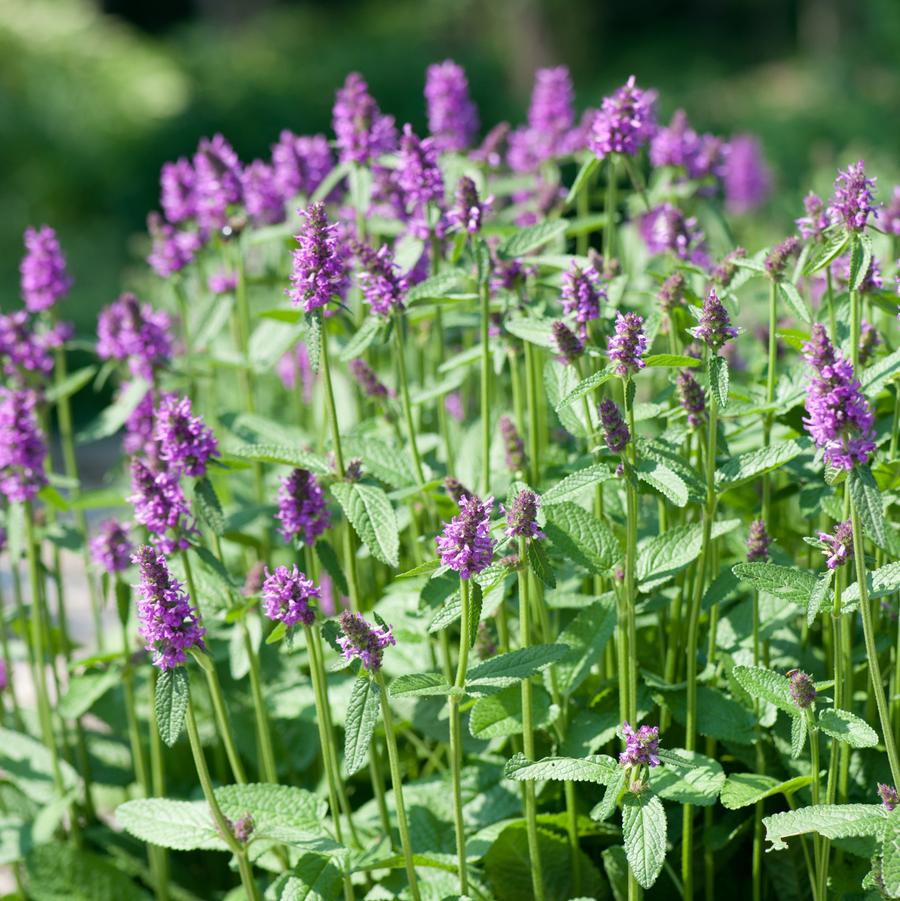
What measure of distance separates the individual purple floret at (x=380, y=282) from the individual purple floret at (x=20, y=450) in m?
0.88

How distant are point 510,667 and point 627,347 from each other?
1.85ft

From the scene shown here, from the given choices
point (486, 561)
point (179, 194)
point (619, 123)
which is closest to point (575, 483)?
point (486, 561)

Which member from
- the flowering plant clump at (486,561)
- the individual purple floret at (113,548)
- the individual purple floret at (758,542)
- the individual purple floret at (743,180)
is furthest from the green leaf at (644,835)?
the individual purple floret at (743,180)

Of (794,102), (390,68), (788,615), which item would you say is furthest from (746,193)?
(794,102)

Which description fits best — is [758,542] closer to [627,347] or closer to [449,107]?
[627,347]

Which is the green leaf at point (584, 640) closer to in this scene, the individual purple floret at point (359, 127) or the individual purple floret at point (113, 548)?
the individual purple floret at point (113, 548)

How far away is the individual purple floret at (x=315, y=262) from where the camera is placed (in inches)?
84.4

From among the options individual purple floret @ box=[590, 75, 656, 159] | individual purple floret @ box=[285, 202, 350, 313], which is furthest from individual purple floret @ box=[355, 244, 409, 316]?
individual purple floret @ box=[590, 75, 656, 159]

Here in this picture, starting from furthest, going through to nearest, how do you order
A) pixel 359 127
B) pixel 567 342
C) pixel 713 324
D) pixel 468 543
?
1. pixel 359 127
2. pixel 567 342
3. pixel 713 324
4. pixel 468 543

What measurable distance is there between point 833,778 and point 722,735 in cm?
26

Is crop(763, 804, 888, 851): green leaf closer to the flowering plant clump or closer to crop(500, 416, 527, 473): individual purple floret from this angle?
the flowering plant clump

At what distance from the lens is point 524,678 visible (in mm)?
2057

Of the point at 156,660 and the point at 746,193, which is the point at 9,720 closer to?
the point at 156,660

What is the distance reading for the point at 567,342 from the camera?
2264 mm
